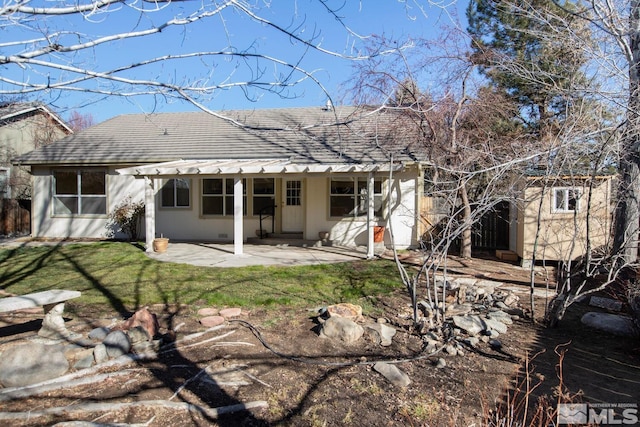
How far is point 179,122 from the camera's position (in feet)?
58.4

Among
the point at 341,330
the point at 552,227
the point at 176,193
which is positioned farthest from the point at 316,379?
the point at 176,193

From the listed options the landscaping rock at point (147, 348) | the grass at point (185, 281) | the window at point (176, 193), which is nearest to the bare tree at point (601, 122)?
the grass at point (185, 281)

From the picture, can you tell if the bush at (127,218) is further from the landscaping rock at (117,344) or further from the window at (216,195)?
the landscaping rock at (117,344)

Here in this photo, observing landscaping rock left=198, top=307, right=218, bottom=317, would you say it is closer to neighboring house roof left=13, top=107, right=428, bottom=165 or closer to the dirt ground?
the dirt ground

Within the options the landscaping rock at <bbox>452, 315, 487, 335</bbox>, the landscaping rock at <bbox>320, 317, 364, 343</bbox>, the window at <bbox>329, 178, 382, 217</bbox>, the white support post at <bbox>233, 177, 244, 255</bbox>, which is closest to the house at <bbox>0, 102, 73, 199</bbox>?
the white support post at <bbox>233, 177, 244, 255</bbox>

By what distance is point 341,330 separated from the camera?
5.00 m

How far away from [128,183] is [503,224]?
12.5 metres

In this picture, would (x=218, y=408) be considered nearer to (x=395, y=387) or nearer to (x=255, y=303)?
(x=395, y=387)

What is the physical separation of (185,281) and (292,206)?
639 cm

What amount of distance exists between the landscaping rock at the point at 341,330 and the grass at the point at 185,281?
4.68 feet

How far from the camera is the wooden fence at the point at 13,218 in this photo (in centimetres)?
1642

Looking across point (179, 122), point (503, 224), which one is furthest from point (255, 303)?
point (179, 122)

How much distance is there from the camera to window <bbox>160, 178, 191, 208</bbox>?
47.4 feet

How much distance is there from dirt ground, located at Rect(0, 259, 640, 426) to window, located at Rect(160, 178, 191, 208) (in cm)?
908
